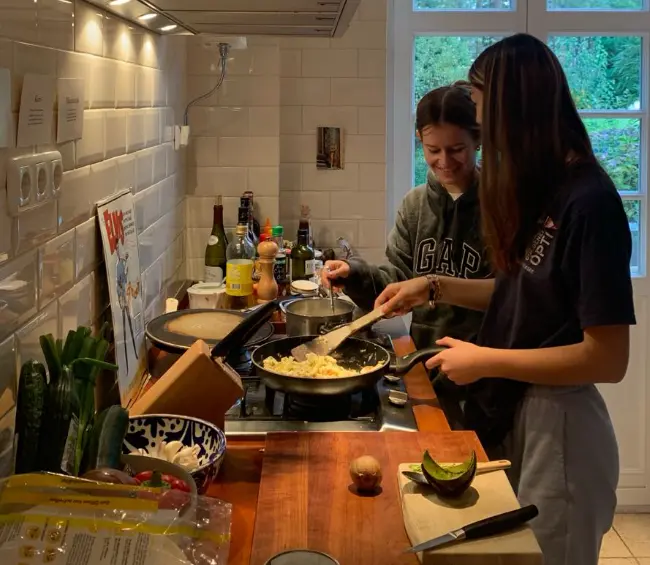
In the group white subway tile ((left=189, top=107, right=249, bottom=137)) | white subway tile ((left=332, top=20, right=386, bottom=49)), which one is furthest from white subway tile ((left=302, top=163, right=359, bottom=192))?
white subway tile ((left=332, top=20, right=386, bottom=49))

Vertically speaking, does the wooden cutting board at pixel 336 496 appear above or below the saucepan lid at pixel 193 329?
below

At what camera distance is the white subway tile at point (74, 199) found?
1273 mm

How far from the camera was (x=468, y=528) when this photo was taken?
1064 mm

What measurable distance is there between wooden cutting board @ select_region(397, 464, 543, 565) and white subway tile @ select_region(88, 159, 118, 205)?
744mm

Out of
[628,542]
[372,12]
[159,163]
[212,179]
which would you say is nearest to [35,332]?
[159,163]

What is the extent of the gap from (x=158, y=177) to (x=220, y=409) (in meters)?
0.96

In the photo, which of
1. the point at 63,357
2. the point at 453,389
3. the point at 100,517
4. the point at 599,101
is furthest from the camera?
the point at 599,101

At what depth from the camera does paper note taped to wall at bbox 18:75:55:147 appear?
106 centimetres

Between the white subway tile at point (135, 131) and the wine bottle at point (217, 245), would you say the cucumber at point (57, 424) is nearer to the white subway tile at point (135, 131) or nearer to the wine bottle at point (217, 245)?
the white subway tile at point (135, 131)

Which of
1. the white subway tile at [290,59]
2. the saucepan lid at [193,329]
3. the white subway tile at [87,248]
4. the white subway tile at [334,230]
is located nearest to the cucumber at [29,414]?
the white subway tile at [87,248]

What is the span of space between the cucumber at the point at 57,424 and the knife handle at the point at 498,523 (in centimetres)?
54

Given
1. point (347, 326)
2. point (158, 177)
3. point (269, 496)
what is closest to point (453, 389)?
point (347, 326)

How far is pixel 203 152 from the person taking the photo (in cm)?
289

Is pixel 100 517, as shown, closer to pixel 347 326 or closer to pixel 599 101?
pixel 347 326
